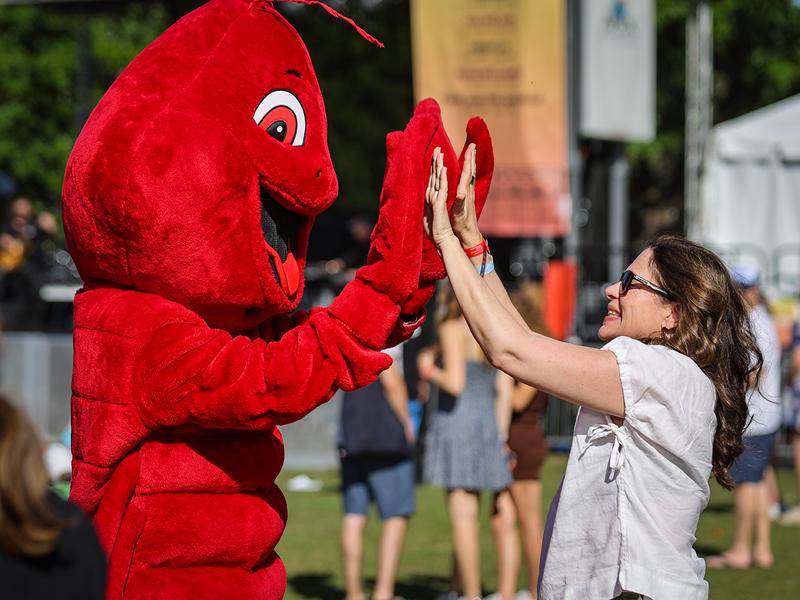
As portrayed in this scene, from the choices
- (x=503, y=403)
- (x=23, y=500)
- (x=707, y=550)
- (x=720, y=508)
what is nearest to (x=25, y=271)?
(x=720, y=508)

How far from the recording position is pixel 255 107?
11.0 feet

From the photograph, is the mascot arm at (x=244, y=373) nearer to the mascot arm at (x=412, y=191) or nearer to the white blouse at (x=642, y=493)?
the mascot arm at (x=412, y=191)

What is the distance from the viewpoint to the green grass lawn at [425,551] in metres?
7.36

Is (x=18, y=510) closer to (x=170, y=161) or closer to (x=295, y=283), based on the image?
(x=170, y=161)

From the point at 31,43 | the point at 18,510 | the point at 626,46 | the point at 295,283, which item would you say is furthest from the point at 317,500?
the point at 31,43

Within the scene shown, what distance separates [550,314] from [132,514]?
9068 millimetres

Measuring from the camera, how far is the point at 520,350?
3127mm

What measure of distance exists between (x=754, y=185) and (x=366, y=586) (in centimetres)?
901

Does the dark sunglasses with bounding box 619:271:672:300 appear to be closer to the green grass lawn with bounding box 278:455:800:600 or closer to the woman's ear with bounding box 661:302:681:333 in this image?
the woman's ear with bounding box 661:302:681:333

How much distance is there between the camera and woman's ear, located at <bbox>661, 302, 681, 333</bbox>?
3330 millimetres

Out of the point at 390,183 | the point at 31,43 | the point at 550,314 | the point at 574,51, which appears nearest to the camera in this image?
the point at 390,183

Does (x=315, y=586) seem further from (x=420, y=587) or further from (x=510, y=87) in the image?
(x=510, y=87)

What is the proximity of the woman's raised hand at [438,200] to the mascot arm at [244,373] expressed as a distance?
35cm

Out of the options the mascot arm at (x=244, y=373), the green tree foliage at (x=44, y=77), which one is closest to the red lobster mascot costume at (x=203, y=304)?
the mascot arm at (x=244, y=373)
